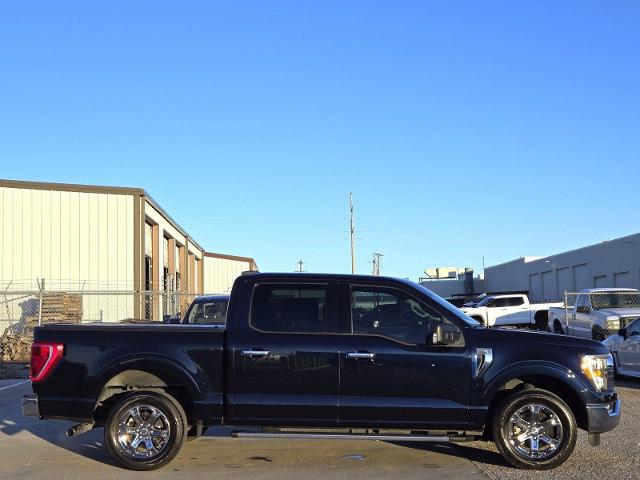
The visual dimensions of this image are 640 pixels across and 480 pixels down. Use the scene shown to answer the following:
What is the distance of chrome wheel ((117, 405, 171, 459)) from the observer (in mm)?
7078

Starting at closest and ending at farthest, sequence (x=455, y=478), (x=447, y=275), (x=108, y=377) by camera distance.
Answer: (x=455, y=478), (x=108, y=377), (x=447, y=275)

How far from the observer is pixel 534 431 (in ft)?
22.9

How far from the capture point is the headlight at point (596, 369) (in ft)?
23.0

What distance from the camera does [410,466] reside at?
7.14 metres

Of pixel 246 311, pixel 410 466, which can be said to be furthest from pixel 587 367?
pixel 246 311

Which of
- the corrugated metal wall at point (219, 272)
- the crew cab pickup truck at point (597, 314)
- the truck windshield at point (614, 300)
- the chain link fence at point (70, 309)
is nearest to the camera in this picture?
the crew cab pickup truck at point (597, 314)

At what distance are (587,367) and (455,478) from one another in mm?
1730

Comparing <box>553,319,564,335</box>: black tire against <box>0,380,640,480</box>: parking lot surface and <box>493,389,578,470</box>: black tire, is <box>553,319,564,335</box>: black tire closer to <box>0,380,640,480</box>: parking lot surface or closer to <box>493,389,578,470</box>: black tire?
<box>0,380,640,480</box>: parking lot surface

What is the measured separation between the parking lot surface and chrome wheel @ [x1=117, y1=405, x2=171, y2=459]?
0.72ft

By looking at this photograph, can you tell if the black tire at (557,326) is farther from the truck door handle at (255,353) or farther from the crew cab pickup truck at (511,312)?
the truck door handle at (255,353)

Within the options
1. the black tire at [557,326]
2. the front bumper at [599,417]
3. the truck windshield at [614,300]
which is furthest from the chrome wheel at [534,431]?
the black tire at [557,326]

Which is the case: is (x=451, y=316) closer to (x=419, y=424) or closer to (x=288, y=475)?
(x=419, y=424)

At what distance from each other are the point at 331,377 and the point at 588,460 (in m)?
2.86

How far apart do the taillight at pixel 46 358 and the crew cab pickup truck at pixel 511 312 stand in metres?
24.4
